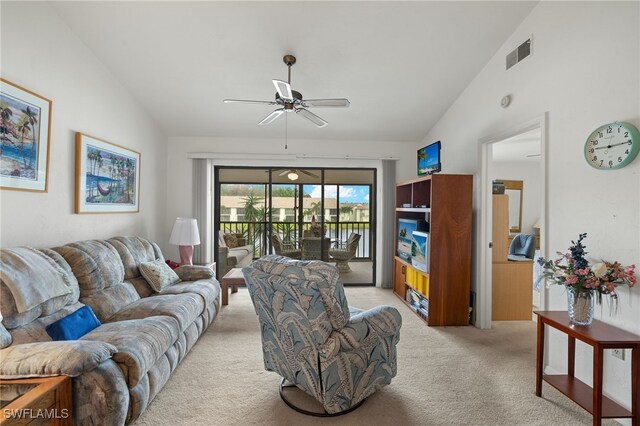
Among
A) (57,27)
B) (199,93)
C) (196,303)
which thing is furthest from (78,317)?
(199,93)

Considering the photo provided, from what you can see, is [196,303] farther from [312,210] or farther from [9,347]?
[312,210]

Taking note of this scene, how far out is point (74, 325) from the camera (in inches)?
82.7

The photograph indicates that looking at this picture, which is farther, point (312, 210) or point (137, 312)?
point (312, 210)

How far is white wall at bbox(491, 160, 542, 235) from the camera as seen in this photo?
22.0 ft

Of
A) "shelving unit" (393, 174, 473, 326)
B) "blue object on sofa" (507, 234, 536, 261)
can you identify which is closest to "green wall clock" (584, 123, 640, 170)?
"shelving unit" (393, 174, 473, 326)

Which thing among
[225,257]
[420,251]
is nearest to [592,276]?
[420,251]

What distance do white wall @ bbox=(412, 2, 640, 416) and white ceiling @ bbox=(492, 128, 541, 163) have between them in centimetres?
169

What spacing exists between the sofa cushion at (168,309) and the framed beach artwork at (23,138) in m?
1.22

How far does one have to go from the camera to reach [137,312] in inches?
102

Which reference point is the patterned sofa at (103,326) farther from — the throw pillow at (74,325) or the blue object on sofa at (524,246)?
the blue object on sofa at (524,246)

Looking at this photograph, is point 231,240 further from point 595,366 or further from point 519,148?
point 519,148

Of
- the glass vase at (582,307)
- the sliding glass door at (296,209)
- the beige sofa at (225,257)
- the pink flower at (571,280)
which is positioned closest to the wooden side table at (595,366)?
the glass vase at (582,307)

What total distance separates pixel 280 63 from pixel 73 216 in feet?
8.40

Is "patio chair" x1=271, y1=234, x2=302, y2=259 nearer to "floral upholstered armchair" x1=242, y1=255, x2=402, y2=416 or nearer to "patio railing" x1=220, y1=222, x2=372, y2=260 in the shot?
"patio railing" x1=220, y1=222, x2=372, y2=260
